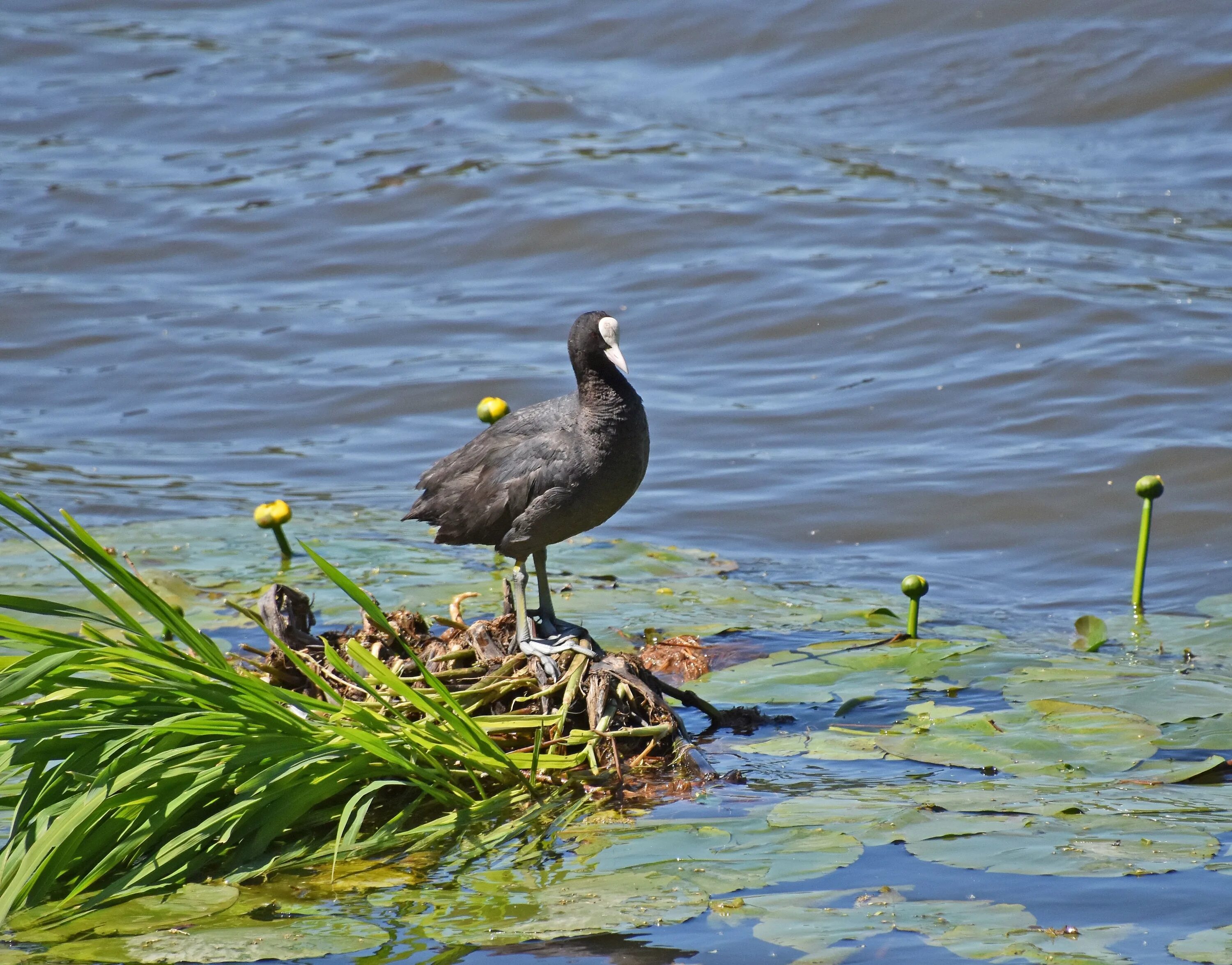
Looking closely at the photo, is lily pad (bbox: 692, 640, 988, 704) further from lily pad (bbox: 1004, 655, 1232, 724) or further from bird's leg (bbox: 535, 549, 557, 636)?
bird's leg (bbox: 535, 549, 557, 636)

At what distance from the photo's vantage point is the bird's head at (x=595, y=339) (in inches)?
166

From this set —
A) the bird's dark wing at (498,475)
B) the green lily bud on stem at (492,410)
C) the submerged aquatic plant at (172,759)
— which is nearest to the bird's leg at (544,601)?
the bird's dark wing at (498,475)

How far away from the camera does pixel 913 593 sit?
15.2 ft

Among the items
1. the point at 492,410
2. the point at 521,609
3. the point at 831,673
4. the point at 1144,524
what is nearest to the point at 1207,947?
the point at 831,673

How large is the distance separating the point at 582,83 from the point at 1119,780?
39.5 feet

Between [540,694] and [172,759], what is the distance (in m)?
0.96

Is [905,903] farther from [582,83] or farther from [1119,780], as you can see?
[582,83]

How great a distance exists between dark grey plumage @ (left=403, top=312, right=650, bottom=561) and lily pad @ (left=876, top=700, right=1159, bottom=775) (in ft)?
3.39

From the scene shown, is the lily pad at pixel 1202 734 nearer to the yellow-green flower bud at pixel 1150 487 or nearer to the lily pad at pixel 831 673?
the lily pad at pixel 831 673

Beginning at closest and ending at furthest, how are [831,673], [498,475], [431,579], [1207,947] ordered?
[1207,947], [498,475], [831,673], [431,579]

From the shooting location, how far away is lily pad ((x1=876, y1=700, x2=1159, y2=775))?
3.78m

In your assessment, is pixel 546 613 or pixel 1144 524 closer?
pixel 546 613

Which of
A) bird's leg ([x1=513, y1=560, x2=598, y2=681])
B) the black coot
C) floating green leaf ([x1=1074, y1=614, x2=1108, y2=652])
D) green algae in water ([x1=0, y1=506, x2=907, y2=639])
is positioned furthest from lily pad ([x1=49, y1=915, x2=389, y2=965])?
floating green leaf ([x1=1074, y1=614, x2=1108, y2=652])

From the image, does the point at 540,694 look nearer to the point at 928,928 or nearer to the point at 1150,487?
the point at 928,928
